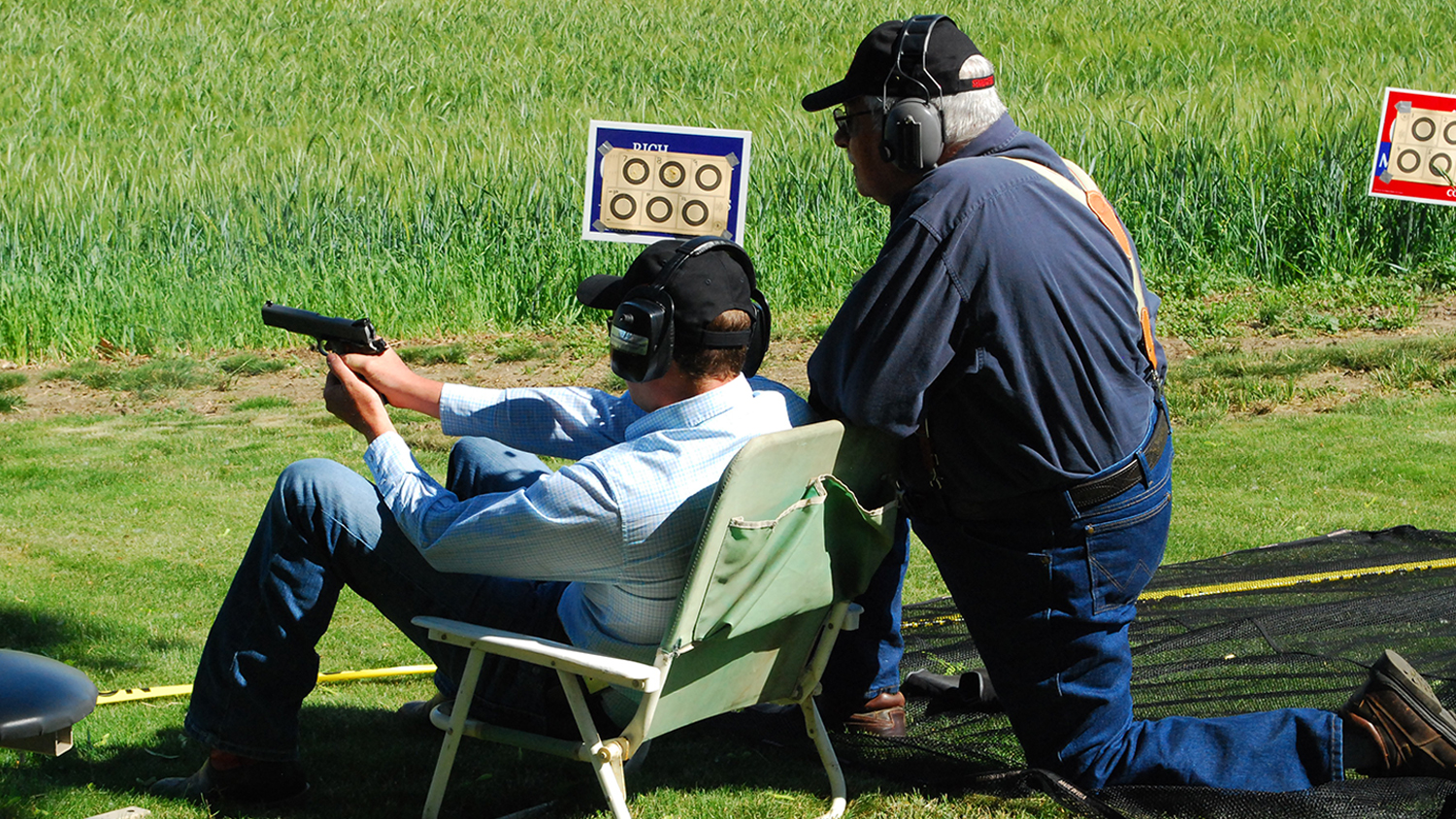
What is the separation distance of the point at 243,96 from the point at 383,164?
779 cm

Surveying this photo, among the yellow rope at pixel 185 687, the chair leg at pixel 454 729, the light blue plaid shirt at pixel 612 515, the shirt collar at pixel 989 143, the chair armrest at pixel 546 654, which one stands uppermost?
the shirt collar at pixel 989 143

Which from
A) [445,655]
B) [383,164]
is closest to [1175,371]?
[445,655]

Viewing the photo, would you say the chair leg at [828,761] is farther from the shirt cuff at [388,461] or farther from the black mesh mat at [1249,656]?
the shirt cuff at [388,461]

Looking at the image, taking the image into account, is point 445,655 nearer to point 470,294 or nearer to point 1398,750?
point 1398,750

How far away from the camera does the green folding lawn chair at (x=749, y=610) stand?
8.95 feet

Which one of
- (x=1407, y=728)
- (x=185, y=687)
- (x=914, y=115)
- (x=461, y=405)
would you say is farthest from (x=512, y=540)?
(x=1407, y=728)

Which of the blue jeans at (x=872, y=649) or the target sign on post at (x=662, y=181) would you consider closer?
the blue jeans at (x=872, y=649)

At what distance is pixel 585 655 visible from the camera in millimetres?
2760

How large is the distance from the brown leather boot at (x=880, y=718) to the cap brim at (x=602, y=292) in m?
1.34

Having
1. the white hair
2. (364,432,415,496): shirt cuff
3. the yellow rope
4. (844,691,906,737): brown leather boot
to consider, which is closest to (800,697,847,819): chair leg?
(844,691,906,737): brown leather boot

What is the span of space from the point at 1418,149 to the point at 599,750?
283 inches

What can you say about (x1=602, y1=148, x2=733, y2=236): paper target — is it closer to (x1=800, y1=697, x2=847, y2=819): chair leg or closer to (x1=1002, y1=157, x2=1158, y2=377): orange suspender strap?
(x1=1002, y1=157, x2=1158, y2=377): orange suspender strap

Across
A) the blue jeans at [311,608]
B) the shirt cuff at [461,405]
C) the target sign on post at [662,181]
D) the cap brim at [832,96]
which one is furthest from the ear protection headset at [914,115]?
the target sign on post at [662,181]

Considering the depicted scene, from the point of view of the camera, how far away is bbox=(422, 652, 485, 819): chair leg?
2908 mm
